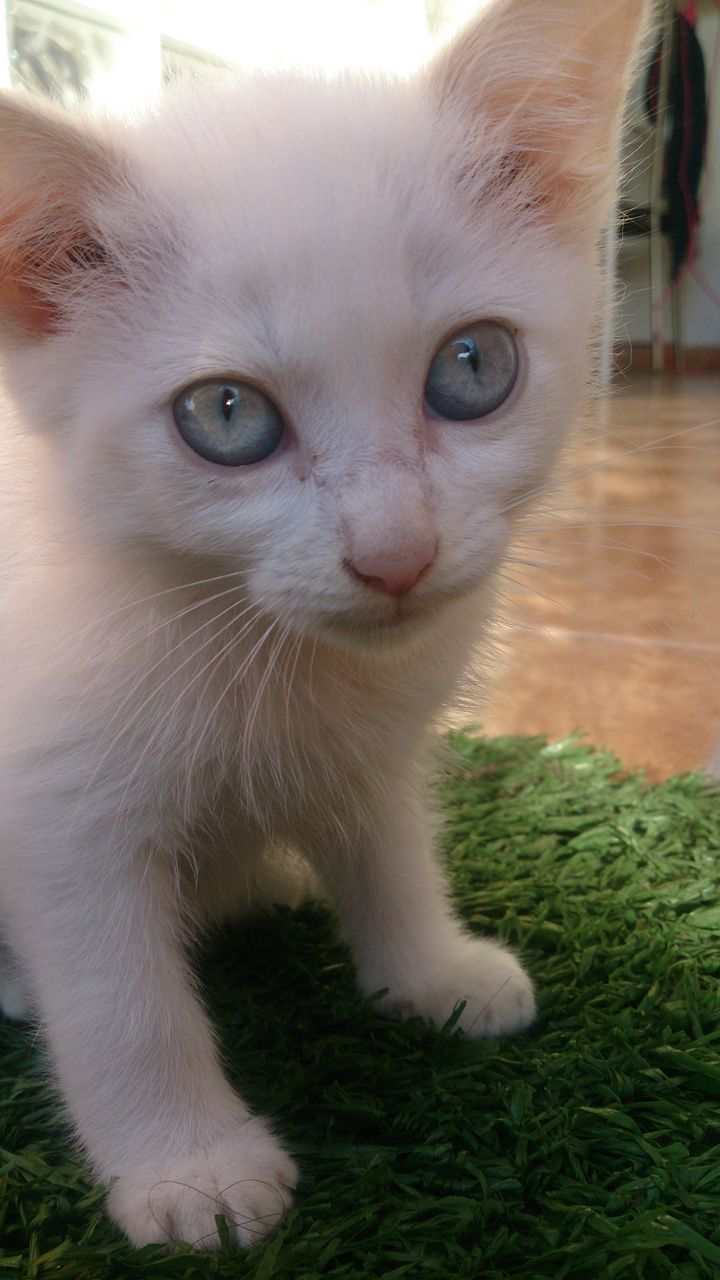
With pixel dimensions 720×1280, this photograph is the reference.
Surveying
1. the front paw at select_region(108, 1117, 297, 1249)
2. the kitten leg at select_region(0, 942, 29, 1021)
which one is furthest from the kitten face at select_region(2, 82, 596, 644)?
the kitten leg at select_region(0, 942, 29, 1021)

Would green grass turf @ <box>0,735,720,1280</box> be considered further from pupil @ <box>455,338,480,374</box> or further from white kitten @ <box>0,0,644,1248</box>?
pupil @ <box>455,338,480,374</box>

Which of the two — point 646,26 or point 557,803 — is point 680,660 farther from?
point 646,26

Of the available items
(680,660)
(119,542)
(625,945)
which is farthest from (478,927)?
(680,660)

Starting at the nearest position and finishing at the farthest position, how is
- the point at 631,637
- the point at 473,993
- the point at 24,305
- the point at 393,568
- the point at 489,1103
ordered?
the point at 393,568, the point at 24,305, the point at 489,1103, the point at 473,993, the point at 631,637

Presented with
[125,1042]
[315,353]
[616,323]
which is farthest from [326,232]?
[125,1042]

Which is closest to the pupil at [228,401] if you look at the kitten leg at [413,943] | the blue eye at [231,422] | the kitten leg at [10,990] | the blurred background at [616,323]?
the blue eye at [231,422]

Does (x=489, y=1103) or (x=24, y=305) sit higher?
(x=24, y=305)

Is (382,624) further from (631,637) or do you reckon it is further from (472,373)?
(631,637)
